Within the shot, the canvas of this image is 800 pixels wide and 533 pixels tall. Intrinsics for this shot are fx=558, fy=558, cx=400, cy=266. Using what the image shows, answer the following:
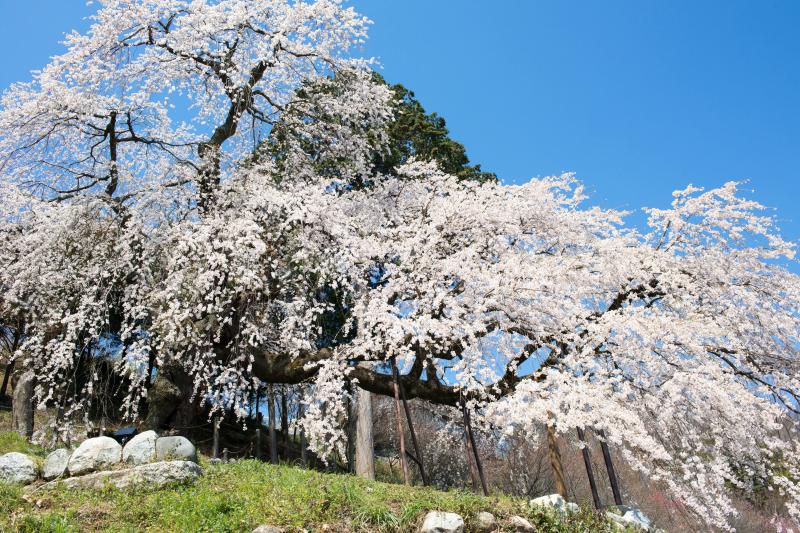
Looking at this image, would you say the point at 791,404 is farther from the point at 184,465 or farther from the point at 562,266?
the point at 184,465

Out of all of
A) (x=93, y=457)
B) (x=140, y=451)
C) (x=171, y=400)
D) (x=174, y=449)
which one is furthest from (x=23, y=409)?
(x=174, y=449)

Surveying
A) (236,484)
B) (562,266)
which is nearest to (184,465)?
(236,484)

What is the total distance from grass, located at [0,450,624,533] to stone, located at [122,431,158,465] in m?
0.66

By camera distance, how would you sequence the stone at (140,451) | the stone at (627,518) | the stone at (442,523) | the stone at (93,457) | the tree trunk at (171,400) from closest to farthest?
1. the stone at (442,523)
2. the stone at (93,457)
3. the stone at (140,451)
4. the stone at (627,518)
5. the tree trunk at (171,400)

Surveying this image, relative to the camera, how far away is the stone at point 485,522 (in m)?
6.26

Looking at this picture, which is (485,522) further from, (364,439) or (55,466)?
(364,439)

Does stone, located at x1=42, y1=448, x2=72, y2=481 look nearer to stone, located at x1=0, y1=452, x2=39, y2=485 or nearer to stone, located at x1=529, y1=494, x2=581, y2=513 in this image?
stone, located at x1=0, y1=452, x2=39, y2=485

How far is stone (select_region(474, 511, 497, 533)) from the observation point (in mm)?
6262

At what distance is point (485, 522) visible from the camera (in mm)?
6316

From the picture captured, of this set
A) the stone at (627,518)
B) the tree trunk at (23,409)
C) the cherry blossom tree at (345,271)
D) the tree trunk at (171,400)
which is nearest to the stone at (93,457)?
the cherry blossom tree at (345,271)

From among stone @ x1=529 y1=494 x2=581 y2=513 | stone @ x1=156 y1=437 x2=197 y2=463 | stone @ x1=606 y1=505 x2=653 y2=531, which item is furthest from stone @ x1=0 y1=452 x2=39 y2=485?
stone @ x1=606 y1=505 x2=653 y2=531

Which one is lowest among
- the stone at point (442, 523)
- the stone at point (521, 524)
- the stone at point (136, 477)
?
the stone at point (521, 524)

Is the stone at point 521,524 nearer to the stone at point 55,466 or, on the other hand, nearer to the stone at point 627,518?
the stone at point 627,518

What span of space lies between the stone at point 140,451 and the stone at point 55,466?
0.70 meters
